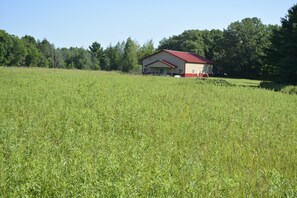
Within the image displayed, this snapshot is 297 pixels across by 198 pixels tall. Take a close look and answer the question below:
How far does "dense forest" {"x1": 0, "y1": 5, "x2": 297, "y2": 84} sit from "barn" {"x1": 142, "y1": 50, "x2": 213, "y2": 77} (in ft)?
20.1

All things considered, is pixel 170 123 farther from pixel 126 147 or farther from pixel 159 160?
pixel 159 160

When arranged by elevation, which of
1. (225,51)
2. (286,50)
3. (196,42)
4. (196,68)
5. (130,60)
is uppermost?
(196,42)

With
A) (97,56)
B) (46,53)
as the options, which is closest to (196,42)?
(97,56)

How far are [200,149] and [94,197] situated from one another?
12.3 feet

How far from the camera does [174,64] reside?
69.8 m

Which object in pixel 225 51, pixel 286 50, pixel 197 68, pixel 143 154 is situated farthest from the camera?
pixel 225 51

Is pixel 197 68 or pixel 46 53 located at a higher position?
pixel 46 53

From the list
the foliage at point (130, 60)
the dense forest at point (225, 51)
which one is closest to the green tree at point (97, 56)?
the dense forest at point (225, 51)

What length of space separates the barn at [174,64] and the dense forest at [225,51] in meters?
6.13

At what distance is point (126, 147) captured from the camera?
6961 mm

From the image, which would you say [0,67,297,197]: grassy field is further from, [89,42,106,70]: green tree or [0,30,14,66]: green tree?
[89,42,106,70]: green tree

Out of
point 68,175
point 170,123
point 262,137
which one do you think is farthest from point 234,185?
point 170,123

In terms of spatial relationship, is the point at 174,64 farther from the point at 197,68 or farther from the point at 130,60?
the point at 130,60

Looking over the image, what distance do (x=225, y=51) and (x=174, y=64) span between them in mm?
17455
